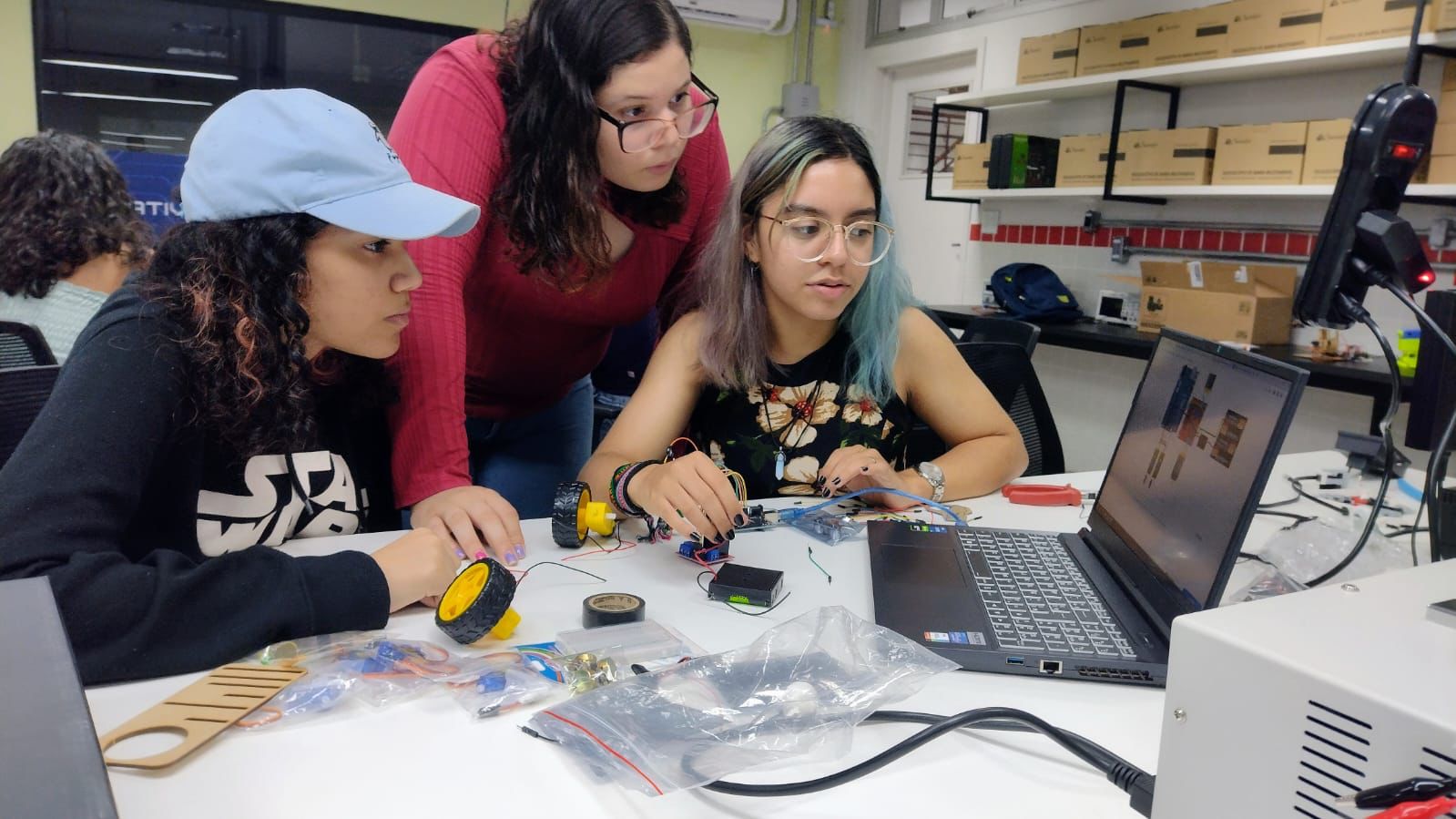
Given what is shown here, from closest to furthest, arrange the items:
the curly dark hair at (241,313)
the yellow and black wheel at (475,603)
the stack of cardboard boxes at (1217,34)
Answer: the yellow and black wheel at (475,603) → the curly dark hair at (241,313) → the stack of cardboard boxes at (1217,34)

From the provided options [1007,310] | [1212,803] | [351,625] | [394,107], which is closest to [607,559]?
[351,625]

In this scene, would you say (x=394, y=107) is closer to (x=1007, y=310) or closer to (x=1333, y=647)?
(x=1007, y=310)

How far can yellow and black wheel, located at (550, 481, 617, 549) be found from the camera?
4.03ft

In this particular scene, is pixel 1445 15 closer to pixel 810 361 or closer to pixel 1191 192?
pixel 1191 192

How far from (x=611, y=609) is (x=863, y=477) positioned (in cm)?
58

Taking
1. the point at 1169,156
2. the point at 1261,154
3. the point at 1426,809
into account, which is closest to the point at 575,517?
the point at 1426,809

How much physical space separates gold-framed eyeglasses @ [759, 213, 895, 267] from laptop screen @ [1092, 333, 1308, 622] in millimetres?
488

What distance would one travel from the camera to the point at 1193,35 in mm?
3641

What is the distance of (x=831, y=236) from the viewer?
4.97 feet

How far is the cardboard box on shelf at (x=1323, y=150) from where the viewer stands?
313 centimetres

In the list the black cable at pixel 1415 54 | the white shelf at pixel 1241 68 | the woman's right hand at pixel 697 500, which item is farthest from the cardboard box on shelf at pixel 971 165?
the woman's right hand at pixel 697 500

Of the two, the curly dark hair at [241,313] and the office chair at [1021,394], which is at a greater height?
the curly dark hair at [241,313]

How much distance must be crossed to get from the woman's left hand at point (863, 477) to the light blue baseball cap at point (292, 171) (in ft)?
2.19

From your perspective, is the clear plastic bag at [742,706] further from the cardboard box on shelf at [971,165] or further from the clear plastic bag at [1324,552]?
the cardboard box on shelf at [971,165]
